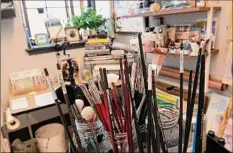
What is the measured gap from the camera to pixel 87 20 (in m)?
2.47

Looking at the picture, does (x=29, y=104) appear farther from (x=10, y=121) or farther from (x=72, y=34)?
(x=72, y=34)

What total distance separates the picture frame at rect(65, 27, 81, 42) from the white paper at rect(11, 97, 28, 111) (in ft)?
3.14

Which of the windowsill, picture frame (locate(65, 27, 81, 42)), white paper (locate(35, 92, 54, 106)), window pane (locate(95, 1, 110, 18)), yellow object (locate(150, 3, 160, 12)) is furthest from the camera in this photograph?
window pane (locate(95, 1, 110, 18))

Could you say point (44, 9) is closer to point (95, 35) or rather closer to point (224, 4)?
point (95, 35)

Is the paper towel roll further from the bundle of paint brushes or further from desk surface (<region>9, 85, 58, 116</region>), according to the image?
the bundle of paint brushes

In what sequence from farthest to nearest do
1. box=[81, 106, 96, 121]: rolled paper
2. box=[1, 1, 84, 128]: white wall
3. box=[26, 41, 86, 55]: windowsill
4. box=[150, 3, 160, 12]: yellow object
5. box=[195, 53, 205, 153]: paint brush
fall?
box=[26, 41, 86, 55]: windowsill → box=[1, 1, 84, 128]: white wall → box=[150, 3, 160, 12]: yellow object → box=[81, 106, 96, 121]: rolled paper → box=[195, 53, 205, 153]: paint brush

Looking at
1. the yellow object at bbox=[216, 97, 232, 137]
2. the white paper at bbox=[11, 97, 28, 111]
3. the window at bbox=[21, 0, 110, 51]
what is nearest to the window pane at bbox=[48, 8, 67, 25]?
the window at bbox=[21, 0, 110, 51]

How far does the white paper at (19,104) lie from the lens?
1669 millimetres

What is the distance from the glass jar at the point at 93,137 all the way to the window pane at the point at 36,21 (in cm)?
213

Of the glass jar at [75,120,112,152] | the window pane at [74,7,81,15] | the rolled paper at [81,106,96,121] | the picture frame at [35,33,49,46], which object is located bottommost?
the glass jar at [75,120,112,152]

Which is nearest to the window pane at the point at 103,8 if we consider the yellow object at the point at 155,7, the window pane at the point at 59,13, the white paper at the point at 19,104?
the window pane at the point at 59,13

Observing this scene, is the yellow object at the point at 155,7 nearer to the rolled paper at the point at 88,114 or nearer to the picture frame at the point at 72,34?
the picture frame at the point at 72,34

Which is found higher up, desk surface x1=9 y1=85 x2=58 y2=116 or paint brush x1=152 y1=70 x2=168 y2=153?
paint brush x1=152 y1=70 x2=168 y2=153

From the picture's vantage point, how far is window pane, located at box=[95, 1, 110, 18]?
272cm
